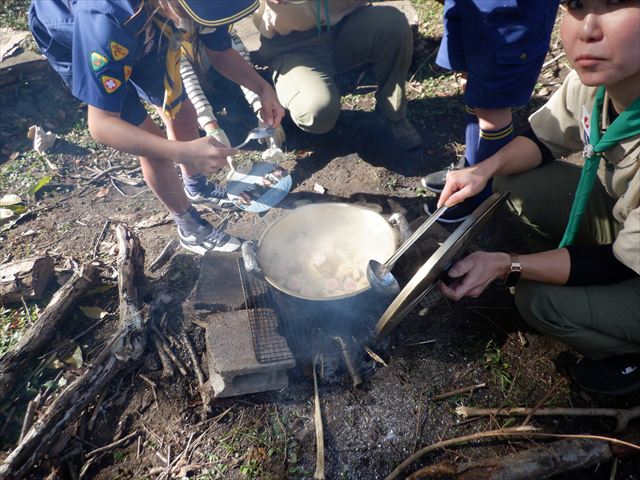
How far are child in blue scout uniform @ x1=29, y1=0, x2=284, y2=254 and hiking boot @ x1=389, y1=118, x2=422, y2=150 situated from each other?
4.87ft

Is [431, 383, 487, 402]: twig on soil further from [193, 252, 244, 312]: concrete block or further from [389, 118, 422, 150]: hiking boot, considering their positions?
[389, 118, 422, 150]: hiking boot

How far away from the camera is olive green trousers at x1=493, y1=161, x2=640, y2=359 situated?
2174 mm

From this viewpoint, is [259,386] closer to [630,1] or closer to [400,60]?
[630,1]

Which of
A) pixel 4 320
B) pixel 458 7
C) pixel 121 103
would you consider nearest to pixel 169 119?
pixel 121 103

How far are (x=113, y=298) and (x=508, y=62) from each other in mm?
3356

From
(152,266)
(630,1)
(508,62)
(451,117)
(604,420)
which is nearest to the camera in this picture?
(630,1)

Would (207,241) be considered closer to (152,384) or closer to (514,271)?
(152,384)

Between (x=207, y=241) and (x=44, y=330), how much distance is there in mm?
1303

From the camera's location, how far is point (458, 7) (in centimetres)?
288

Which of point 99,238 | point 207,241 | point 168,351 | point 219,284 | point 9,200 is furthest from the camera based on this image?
point 9,200

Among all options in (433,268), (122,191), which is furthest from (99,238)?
(433,268)

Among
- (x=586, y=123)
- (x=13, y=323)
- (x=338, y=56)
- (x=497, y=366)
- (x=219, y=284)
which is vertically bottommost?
(x=497, y=366)

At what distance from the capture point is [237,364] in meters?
2.45

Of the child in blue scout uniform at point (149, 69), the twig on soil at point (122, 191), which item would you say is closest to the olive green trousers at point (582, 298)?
the child in blue scout uniform at point (149, 69)
